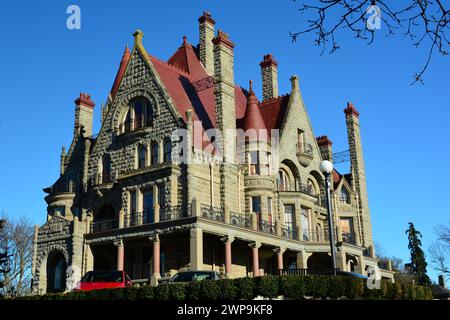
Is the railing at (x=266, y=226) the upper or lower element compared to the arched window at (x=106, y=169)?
lower

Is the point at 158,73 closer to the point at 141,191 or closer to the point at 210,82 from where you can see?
the point at 210,82

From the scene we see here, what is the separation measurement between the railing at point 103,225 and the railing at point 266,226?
9278 mm

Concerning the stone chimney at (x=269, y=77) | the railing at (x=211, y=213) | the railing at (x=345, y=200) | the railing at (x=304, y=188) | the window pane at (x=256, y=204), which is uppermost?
the stone chimney at (x=269, y=77)

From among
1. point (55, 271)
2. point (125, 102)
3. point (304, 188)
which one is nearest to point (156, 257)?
point (55, 271)

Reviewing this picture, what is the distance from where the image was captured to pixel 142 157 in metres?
38.1

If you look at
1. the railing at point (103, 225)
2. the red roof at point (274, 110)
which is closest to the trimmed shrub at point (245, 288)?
the railing at point (103, 225)

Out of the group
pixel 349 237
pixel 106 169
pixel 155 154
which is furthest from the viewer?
pixel 349 237

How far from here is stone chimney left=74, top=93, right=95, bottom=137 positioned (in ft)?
148

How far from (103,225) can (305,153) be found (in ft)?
51.1

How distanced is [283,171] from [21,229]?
35.2m

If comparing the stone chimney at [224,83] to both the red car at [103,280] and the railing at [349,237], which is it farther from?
the red car at [103,280]

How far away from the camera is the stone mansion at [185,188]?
34531 mm

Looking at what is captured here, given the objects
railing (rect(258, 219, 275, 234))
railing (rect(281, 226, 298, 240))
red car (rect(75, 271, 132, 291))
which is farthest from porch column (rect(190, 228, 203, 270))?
railing (rect(281, 226, 298, 240))

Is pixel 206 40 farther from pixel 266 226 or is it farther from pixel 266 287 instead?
pixel 266 287
